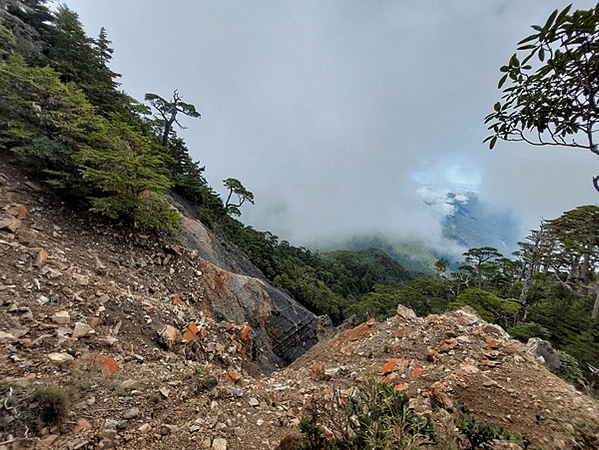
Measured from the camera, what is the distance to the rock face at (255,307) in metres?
9.20

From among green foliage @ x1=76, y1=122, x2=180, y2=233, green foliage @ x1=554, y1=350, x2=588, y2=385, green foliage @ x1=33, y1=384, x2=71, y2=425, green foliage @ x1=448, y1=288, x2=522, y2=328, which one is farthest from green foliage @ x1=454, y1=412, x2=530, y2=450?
green foliage @ x1=448, y1=288, x2=522, y2=328

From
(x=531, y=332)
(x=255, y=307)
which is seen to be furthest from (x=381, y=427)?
(x=531, y=332)

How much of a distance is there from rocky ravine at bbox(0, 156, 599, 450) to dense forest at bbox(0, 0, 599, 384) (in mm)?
1081

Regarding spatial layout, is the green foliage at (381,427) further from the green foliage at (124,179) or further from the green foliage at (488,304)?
the green foliage at (488,304)

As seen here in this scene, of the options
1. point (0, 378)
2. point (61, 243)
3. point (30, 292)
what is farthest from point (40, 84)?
point (0, 378)

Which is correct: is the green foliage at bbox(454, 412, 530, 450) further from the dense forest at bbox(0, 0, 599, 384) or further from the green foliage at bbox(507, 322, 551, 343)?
the green foliage at bbox(507, 322, 551, 343)

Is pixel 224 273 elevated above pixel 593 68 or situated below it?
below

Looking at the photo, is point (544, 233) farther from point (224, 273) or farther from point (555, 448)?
point (224, 273)

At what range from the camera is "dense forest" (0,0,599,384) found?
267 inches

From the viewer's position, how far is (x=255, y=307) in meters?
10.6

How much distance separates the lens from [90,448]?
2.38 metres

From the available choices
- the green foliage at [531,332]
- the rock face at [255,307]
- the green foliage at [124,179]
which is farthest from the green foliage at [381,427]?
the green foliage at [531,332]

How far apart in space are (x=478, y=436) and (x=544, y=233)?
66.4 feet

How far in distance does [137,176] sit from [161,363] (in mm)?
5693
